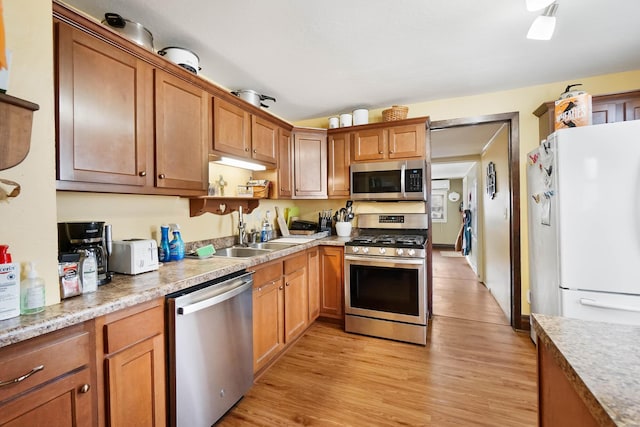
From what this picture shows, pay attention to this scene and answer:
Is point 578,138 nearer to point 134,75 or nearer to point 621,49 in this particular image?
point 621,49

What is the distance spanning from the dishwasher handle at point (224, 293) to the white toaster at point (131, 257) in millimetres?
416

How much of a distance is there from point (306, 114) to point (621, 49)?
2.84m

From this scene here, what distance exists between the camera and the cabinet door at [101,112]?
1.26m

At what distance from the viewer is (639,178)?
5.58 feet

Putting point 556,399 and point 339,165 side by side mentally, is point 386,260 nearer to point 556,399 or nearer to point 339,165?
point 339,165

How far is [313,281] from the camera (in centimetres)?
289

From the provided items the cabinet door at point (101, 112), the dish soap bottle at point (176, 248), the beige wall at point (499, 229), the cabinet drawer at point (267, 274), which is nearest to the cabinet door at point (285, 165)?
the cabinet drawer at point (267, 274)

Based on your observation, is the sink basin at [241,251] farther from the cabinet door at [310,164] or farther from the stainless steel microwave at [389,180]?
the stainless steel microwave at [389,180]

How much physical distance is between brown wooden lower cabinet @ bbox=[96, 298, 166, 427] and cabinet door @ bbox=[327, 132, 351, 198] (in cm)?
230

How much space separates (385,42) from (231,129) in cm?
131

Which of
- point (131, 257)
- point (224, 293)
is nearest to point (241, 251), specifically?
point (224, 293)

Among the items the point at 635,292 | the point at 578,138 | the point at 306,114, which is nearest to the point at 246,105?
the point at 306,114

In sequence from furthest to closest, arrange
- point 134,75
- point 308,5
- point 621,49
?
point 621,49 < point 308,5 < point 134,75

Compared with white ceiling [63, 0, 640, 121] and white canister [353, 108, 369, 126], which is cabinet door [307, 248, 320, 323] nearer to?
white canister [353, 108, 369, 126]
